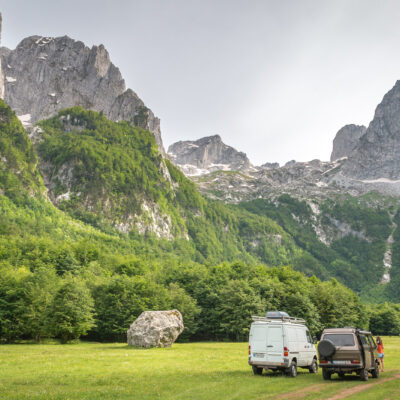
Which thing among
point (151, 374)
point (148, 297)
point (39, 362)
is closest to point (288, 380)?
point (151, 374)

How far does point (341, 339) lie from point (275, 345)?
14.3 feet

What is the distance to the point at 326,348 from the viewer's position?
24.2m

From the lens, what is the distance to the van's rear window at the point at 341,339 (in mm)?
24484

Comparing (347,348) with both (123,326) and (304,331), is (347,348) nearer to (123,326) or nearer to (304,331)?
(304,331)

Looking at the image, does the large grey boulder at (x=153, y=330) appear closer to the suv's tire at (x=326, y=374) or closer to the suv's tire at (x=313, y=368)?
the suv's tire at (x=313, y=368)

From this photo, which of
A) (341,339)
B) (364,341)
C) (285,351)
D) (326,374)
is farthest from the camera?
(364,341)

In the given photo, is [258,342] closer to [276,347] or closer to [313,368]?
[276,347]

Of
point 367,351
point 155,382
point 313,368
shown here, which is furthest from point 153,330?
point 367,351

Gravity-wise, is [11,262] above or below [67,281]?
above

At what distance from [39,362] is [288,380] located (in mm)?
19488

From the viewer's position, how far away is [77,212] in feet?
630

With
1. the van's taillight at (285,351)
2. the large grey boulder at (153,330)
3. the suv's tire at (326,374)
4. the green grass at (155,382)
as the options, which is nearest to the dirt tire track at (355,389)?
the green grass at (155,382)

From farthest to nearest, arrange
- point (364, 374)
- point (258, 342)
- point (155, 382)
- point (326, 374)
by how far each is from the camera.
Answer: point (258, 342) → point (326, 374) → point (364, 374) → point (155, 382)

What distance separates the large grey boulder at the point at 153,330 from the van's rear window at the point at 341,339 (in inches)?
1095
